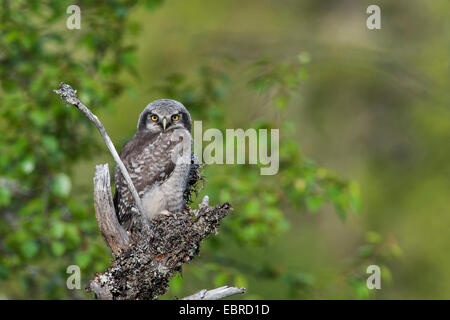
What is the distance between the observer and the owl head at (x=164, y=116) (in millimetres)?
4223

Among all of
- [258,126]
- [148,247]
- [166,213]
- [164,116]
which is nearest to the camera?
[148,247]

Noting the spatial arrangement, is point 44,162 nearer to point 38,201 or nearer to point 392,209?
point 38,201

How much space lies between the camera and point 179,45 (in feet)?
31.2

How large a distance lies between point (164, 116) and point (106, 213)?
114 cm

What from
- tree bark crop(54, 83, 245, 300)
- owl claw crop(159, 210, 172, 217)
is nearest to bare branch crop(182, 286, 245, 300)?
tree bark crop(54, 83, 245, 300)

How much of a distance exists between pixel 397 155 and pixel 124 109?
5.32m

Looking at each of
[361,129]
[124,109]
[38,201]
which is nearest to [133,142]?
[38,201]

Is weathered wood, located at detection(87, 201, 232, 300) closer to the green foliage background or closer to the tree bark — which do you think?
the tree bark

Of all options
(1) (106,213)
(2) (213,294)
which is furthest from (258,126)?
(2) (213,294)

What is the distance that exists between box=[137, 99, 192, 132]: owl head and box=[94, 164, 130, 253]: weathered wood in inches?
39.5

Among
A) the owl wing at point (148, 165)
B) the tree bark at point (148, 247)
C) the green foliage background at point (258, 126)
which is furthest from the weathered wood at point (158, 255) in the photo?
the green foliage background at point (258, 126)

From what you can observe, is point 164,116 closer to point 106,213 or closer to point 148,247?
point 106,213

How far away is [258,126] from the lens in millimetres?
5785

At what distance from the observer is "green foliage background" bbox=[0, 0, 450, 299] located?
5.67 m
